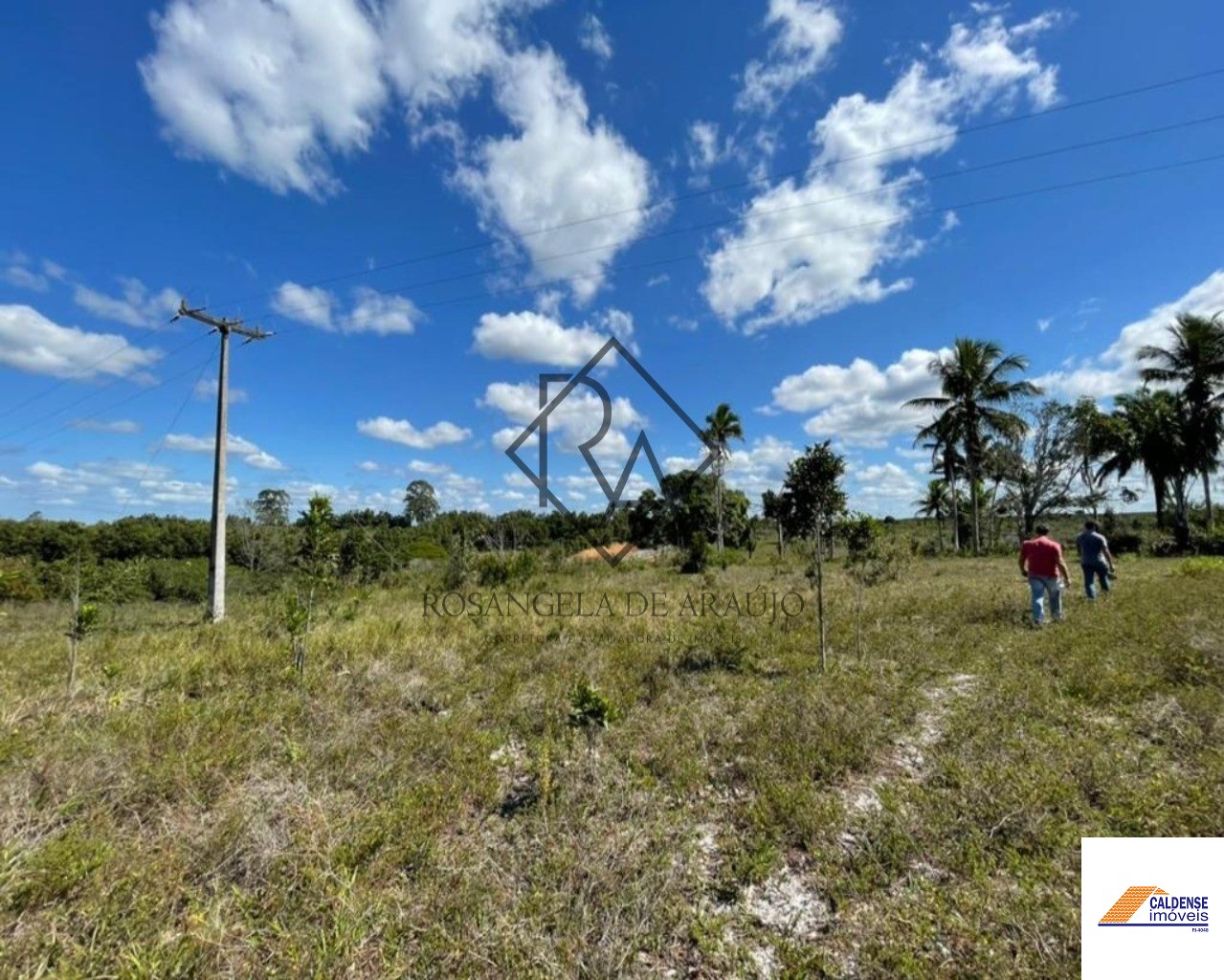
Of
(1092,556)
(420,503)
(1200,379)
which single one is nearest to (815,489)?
(1092,556)

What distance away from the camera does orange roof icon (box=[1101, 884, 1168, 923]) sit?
2.59m

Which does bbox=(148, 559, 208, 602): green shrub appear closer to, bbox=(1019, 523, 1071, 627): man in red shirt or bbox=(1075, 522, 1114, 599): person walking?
bbox=(1019, 523, 1071, 627): man in red shirt

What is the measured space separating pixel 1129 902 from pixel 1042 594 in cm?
696

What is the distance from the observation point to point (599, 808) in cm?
382

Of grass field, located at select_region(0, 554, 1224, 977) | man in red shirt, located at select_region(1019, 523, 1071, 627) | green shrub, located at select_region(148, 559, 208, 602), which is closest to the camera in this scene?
grass field, located at select_region(0, 554, 1224, 977)

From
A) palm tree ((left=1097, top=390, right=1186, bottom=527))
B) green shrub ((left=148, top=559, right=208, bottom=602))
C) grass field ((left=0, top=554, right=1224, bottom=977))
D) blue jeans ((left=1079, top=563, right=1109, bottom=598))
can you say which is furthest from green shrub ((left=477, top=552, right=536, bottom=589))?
palm tree ((left=1097, top=390, right=1186, bottom=527))

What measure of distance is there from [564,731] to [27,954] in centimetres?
357

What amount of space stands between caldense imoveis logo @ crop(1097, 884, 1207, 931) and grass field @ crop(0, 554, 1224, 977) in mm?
208

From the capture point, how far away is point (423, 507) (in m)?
64.7

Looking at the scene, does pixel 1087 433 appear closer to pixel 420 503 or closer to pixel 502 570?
pixel 502 570

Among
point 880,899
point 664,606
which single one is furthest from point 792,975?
point 664,606

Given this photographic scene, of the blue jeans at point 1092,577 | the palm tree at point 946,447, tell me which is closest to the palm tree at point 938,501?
the palm tree at point 946,447

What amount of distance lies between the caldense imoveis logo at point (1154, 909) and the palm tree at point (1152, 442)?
31817 millimetres

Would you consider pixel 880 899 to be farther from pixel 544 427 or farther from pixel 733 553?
pixel 733 553
